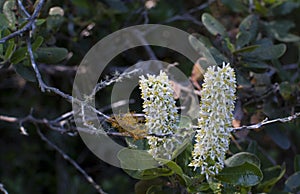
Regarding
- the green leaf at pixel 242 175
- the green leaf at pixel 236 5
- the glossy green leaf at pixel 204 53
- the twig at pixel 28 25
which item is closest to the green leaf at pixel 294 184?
the green leaf at pixel 242 175

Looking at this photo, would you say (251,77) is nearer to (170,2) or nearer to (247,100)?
(247,100)

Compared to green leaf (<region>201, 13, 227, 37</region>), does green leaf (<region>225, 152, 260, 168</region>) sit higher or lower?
lower

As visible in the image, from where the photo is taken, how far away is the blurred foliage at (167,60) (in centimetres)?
158

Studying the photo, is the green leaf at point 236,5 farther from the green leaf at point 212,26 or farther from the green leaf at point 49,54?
the green leaf at point 49,54

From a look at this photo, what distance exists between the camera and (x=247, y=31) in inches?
76.3

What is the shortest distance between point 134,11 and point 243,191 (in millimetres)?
1136

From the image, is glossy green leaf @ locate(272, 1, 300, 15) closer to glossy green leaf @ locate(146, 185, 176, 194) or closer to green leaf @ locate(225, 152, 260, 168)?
green leaf @ locate(225, 152, 260, 168)

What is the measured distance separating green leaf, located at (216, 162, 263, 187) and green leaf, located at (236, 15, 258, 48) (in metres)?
0.62

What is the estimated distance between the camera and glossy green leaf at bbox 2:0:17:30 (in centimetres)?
167

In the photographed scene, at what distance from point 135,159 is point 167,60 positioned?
1.03 m

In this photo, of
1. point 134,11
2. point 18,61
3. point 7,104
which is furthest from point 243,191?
point 7,104

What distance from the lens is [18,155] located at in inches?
Answer: 102

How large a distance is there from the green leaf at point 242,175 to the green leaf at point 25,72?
72cm

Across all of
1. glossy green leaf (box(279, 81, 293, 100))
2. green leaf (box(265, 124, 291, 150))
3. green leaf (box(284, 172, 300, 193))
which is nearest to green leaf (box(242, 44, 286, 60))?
glossy green leaf (box(279, 81, 293, 100))
